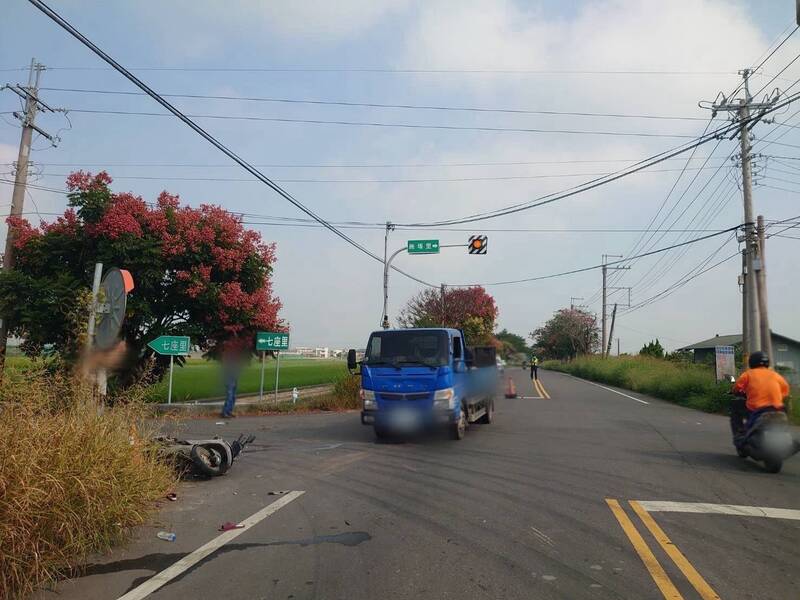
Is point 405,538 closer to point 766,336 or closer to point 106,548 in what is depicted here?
point 106,548

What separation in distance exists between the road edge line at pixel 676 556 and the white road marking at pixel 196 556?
4.06 meters

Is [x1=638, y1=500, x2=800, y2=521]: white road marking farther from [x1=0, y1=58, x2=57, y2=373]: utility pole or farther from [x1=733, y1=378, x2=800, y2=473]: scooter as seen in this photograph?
[x1=0, y1=58, x2=57, y2=373]: utility pole

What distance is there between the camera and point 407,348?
12.9m

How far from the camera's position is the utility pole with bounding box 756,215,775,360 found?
19986mm

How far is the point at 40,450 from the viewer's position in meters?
5.26

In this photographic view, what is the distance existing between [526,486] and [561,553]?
108 inches

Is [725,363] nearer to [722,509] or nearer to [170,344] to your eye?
[722,509]

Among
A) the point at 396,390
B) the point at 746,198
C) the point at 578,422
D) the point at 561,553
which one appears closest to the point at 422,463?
the point at 396,390

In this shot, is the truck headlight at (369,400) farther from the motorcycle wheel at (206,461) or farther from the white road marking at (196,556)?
the white road marking at (196,556)

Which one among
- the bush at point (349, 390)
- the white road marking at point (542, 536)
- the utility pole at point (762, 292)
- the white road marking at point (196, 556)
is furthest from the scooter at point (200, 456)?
the utility pole at point (762, 292)

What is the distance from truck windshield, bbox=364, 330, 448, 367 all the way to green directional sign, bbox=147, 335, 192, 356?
7973 millimetres

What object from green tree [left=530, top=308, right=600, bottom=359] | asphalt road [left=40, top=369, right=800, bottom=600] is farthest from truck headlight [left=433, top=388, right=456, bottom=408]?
green tree [left=530, top=308, right=600, bottom=359]

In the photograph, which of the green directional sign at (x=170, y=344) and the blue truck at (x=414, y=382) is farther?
the green directional sign at (x=170, y=344)

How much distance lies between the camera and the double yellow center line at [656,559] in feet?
15.1
